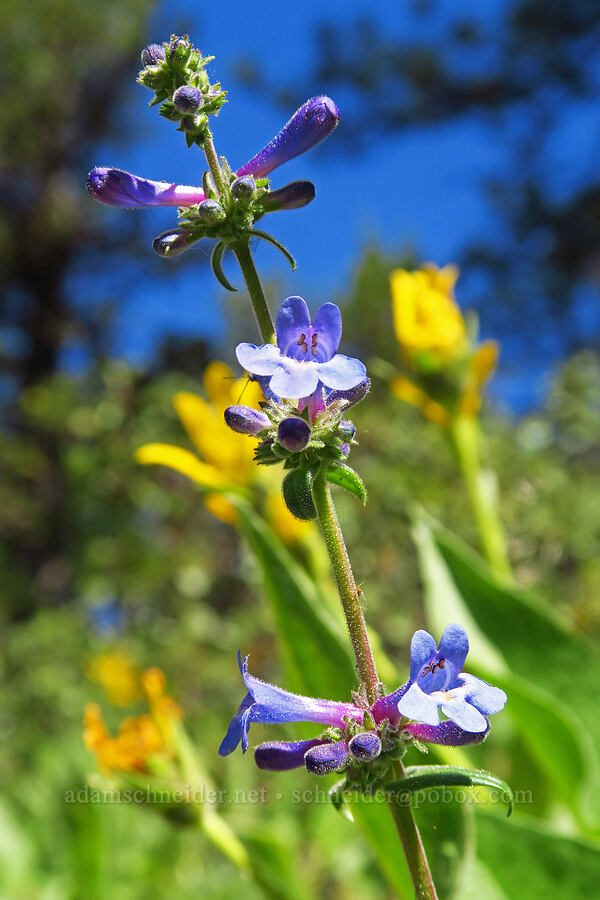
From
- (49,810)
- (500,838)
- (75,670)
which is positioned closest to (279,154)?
(500,838)

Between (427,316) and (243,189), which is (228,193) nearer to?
(243,189)

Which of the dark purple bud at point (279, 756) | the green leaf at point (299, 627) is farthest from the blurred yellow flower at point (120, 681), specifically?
the dark purple bud at point (279, 756)

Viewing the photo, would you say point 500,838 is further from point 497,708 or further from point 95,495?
point 95,495

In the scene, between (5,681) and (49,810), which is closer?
(49,810)

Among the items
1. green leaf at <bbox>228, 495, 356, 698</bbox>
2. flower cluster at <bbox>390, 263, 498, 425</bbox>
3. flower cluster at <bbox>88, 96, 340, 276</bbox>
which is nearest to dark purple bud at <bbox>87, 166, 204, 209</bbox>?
flower cluster at <bbox>88, 96, 340, 276</bbox>

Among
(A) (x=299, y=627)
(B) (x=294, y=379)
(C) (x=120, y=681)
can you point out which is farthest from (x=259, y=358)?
(C) (x=120, y=681)

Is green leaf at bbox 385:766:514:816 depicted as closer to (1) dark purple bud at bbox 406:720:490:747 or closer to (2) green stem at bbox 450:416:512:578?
(1) dark purple bud at bbox 406:720:490:747

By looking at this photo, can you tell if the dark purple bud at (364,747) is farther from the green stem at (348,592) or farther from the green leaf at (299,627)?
the green leaf at (299,627)
